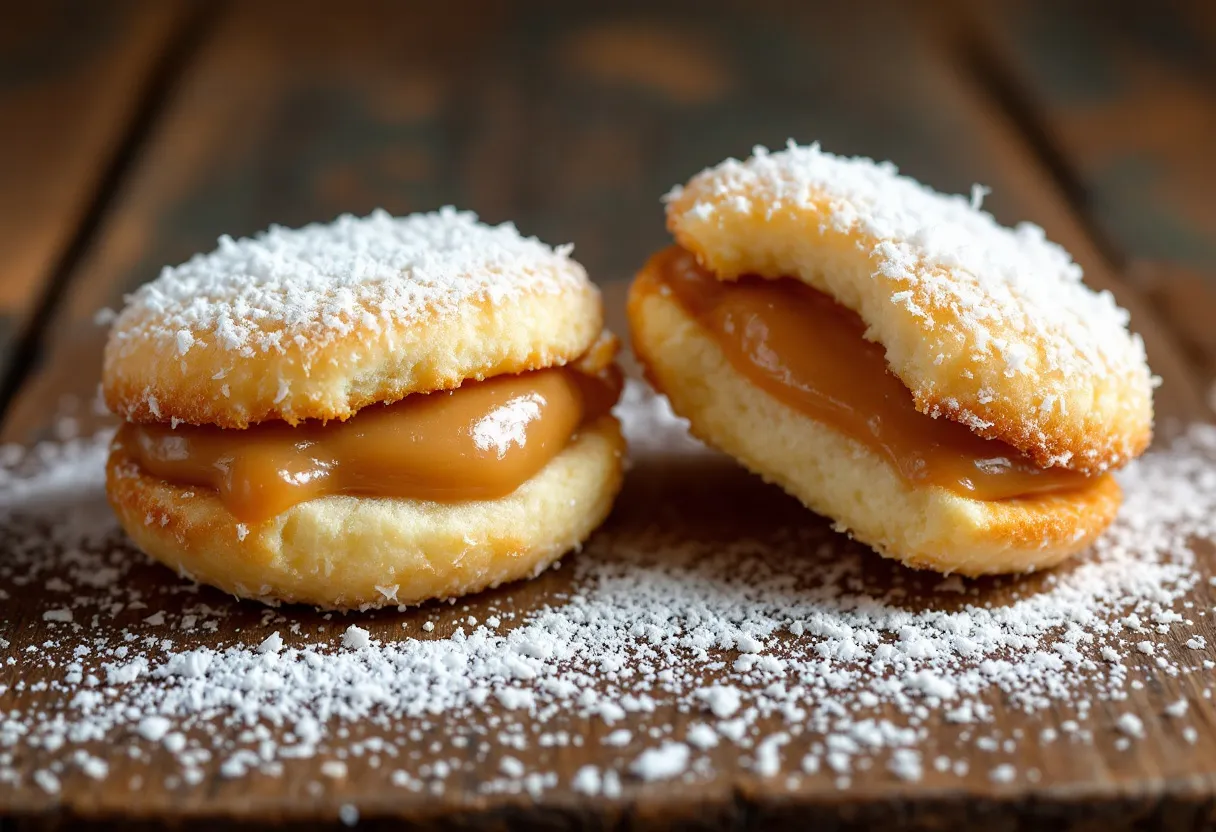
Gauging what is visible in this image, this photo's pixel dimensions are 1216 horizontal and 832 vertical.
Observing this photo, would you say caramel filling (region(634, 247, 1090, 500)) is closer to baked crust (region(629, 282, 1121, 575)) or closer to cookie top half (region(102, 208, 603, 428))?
baked crust (region(629, 282, 1121, 575))

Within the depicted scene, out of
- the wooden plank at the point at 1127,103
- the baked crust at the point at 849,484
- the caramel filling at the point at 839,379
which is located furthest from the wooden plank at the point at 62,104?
the wooden plank at the point at 1127,103

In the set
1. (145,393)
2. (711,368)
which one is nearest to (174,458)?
(145,393)

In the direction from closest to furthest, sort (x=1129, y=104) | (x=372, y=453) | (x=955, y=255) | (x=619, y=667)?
(x=619, y=667) < (x=372, y=453) < (x=955, y=255) < (x=1129, y=104)

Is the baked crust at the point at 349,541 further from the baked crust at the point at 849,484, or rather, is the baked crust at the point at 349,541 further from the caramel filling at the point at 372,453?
the baked crust at the point at 849,484

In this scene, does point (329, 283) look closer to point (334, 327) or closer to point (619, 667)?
point (334, 327)

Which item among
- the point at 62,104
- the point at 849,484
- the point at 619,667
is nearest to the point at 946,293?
the point at 849,484

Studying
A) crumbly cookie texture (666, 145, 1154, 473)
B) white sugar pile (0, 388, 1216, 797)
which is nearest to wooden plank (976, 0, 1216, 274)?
crumbly cookie texture (666, 145, 1154, 473)
